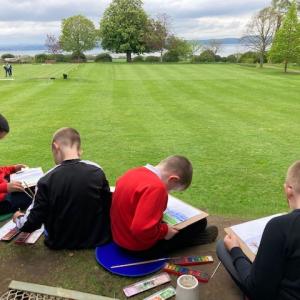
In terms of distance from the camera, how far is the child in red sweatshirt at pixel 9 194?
14.3ft

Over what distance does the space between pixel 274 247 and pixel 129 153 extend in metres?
5.62

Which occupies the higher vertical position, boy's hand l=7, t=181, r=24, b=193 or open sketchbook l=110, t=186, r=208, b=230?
boy's hand l=7, t=181, r=24, b=193

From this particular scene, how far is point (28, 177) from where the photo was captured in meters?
4.77

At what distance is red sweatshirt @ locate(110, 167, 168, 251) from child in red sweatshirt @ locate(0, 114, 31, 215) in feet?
4.68

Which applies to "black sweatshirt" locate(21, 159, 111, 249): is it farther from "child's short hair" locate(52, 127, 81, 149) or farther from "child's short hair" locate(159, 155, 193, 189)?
"child's short hair" locate(159, 155, 193, 189)

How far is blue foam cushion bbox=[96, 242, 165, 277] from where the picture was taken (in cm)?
344

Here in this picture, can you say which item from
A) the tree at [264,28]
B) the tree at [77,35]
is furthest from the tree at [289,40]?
the tree at [77,35]

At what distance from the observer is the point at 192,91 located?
18.5 meters

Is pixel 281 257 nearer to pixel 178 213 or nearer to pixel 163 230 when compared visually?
pixel 163 230

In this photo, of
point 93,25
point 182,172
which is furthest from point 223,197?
point 93,25

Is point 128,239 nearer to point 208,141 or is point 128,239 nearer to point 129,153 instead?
point 129,153

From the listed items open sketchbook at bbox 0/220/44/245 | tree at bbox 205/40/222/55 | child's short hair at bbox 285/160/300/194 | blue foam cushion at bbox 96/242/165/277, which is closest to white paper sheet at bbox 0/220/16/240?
open sketchbook at bbox 0/220/44/245

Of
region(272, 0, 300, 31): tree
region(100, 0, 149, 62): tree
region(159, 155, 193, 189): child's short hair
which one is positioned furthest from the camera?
region(100, 0, 149, 62): tree

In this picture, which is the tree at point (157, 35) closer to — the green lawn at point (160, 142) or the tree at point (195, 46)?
the tree at point (195, 46)
